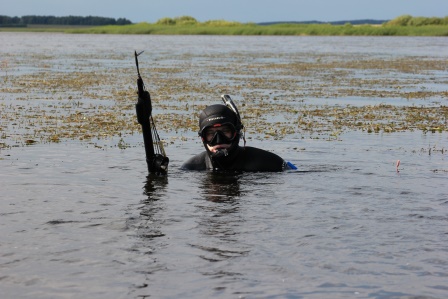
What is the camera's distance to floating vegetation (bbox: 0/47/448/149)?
63.7ft

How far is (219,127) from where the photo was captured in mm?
12812

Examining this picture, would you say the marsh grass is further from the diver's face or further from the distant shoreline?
the diver's face

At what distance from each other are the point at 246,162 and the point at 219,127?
3.94ft

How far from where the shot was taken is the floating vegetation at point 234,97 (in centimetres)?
1941

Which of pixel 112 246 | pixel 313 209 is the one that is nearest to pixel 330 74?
pixel 313 209

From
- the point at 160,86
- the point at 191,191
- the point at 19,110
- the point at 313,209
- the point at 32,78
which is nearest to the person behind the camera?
the point at 313,209

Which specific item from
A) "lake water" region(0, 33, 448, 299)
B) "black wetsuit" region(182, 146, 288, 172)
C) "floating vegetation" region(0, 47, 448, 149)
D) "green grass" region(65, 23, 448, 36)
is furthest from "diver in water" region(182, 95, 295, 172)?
"green grass" region(65, 23, 448, 36)

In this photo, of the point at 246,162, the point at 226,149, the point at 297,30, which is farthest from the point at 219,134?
the point at 297,30

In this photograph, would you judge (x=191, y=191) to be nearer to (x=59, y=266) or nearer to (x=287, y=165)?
(x=287, y=165)

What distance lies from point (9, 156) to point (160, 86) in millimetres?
15942

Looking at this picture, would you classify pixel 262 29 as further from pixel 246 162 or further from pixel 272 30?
pixel 246 162

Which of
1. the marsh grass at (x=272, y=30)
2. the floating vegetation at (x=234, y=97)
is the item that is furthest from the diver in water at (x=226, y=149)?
the marsh grass at (x=272, y=30)

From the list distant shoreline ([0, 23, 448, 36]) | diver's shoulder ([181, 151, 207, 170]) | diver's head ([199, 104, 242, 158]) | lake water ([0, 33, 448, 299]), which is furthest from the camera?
distant shoreline ([0, 23, 448, 36])

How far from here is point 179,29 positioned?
13775cm
